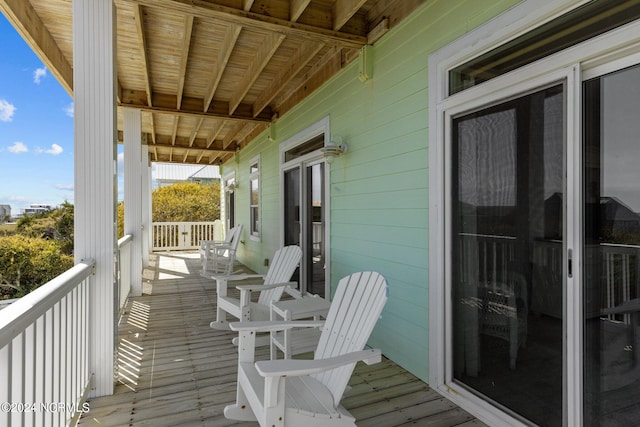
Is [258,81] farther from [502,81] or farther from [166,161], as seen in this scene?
[166,161]

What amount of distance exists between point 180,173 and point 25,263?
39.4ft

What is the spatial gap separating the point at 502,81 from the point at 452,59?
18.4 inches

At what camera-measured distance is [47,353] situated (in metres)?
1.69

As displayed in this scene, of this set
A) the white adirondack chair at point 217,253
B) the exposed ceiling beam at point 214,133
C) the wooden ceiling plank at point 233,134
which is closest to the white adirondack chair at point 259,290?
the white adirondack chair at point 217,253

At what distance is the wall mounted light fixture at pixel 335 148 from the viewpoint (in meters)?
3.81

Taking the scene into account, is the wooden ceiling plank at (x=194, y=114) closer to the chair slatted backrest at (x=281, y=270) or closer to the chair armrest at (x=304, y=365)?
the chair slatted backrest at (x=281, y=270)

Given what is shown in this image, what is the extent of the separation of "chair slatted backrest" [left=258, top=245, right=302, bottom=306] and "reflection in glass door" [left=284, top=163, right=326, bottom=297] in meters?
0.53

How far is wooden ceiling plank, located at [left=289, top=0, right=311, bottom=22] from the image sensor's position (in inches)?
111

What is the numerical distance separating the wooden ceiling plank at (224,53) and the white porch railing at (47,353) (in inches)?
90.4

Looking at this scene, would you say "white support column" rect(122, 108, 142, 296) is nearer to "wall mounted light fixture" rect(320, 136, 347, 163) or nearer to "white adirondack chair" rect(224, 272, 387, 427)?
"wall mounted light fixture" rect(320, 136, 347, 163)

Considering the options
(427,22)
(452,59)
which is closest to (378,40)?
(427,22)

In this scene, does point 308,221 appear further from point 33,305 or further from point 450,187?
point 33,305

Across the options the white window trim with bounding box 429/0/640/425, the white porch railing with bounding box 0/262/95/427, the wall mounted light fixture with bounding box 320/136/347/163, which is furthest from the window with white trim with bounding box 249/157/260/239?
the white window trim with bounding box 429/0/640/425

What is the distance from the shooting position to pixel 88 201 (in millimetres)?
2490
